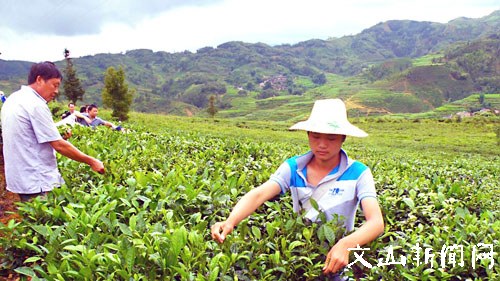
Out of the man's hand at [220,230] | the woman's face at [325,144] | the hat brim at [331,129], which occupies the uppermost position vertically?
the hat brim at [331,129]

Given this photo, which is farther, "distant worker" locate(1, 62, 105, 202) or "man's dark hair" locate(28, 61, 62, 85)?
"man's dark hair" locate(28, 61, 62, 85)

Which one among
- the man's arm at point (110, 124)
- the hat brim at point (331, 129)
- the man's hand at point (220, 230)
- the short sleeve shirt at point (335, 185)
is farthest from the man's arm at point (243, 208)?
the man's arm at point (110, 124)

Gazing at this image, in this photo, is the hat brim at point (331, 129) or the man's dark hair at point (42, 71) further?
the man's dark hair at point (42, 71)

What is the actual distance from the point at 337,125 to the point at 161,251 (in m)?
1.31

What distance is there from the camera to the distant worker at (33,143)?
3.19 m

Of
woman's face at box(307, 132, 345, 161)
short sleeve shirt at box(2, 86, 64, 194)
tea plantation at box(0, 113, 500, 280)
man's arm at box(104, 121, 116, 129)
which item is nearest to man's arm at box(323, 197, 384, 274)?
tea plantation at box(0, 113, 500, 280)

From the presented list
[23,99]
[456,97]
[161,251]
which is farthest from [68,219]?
[456,97]

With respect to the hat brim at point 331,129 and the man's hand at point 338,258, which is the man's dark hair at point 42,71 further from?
the man's hand at point 338,258

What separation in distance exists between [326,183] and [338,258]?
2.14ft

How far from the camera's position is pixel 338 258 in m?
1.86

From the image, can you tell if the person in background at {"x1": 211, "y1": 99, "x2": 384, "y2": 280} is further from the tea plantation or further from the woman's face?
the tea plantation

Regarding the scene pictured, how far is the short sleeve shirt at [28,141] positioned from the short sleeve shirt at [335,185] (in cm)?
229

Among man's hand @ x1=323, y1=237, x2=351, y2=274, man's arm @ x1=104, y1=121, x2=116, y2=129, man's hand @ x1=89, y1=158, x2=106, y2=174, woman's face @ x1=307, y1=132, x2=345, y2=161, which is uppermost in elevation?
woman's face @ x1=307, y1=132, x2=345, y2=161

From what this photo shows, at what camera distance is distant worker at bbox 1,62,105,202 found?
3.19 meters
